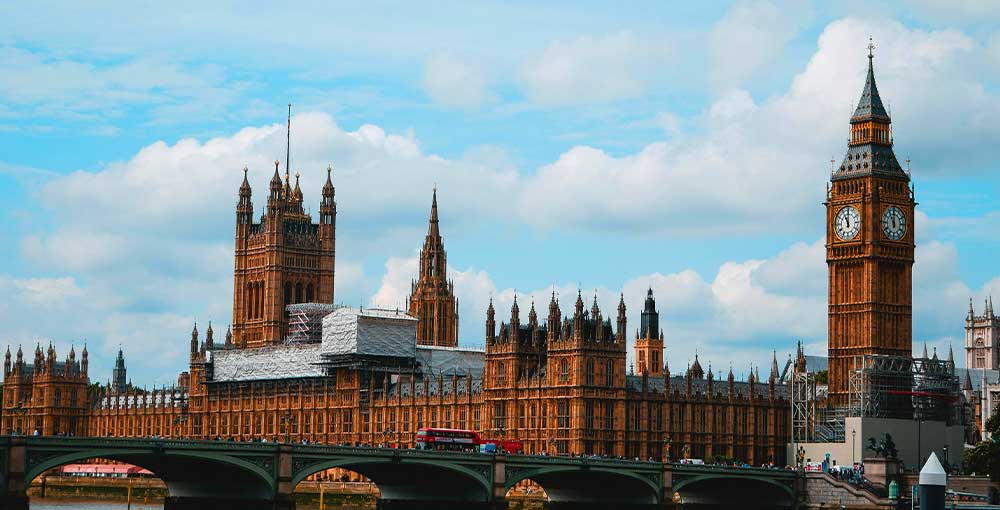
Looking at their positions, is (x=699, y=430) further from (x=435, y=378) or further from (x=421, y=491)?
(x=421, y=491)

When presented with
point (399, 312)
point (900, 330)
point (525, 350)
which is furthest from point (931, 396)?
point (399, 312)

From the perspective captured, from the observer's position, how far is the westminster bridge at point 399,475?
97.1 meters

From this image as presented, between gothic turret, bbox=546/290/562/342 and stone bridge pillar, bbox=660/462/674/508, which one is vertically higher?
gothic turret, bbox=546/290/562/342

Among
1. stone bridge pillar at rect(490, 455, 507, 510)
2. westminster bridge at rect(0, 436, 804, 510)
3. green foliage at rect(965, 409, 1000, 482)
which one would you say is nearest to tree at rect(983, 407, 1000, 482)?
green foliage at rect(965, 409, 1000, 482)

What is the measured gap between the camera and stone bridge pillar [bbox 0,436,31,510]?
306ft

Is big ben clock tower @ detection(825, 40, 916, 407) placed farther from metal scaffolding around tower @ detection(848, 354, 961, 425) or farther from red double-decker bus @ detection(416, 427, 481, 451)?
red double-decker bus @ detection(416, 427, 481, 451)

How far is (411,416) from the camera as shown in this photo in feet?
570

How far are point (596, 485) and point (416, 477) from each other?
1429 centimetres

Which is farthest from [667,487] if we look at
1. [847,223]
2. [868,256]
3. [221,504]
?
[847,223]

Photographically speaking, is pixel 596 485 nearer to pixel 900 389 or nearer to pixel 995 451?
pixel 995 451

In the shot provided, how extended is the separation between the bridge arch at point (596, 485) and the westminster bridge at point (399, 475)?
0.23ft

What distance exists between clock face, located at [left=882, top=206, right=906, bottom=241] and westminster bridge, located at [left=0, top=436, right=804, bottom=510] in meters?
31.1

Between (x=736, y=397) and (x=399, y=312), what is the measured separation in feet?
141

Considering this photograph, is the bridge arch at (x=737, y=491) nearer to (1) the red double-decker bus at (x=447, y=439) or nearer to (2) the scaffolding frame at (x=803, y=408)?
(1) the red double-decker bus at (x=447, y=439)
